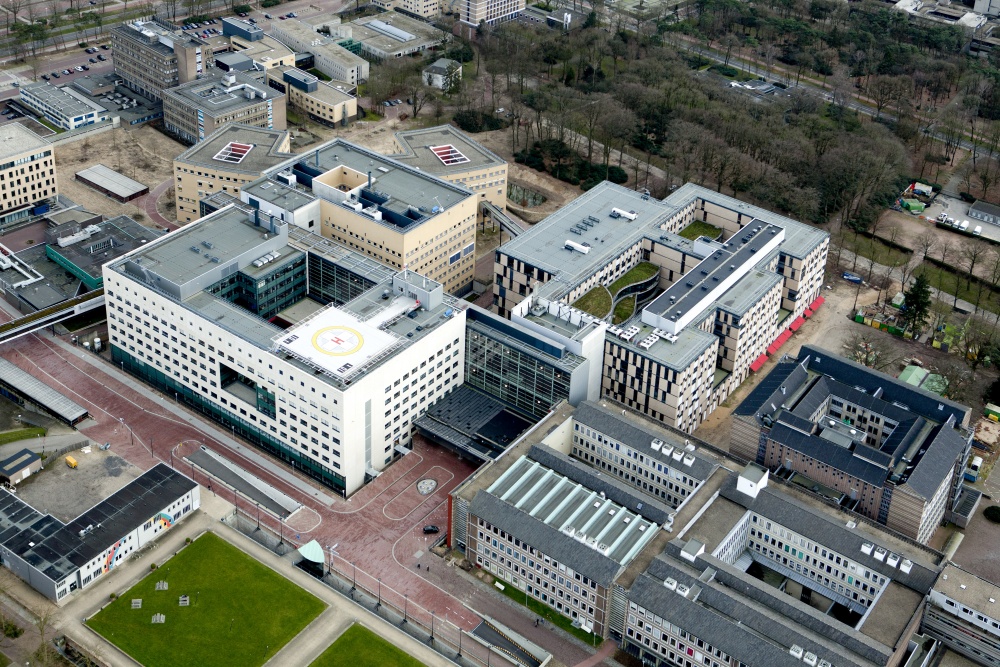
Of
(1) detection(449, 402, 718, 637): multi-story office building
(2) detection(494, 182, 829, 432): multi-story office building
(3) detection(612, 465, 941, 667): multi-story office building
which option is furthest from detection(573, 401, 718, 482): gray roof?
(2) detection(494, 182, 829, 432): multi-story office building

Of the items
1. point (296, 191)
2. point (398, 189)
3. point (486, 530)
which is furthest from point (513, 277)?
point (486, 530)

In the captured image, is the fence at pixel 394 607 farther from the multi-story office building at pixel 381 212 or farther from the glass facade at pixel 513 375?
the multi-story office building at pixel 381 212

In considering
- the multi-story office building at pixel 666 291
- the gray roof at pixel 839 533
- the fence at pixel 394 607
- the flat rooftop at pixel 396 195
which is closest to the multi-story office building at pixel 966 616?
the gray roof at pixel 839 533

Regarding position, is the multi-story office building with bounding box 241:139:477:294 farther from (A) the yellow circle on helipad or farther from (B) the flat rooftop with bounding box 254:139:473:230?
(A) the yellow circle on helipad

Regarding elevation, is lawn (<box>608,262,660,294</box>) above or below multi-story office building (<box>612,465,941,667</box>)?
above

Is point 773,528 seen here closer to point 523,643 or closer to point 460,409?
point 523,643

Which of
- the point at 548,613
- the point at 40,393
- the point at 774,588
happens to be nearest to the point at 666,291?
the point at 774,588

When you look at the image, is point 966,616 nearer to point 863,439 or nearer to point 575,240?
point 863,439
